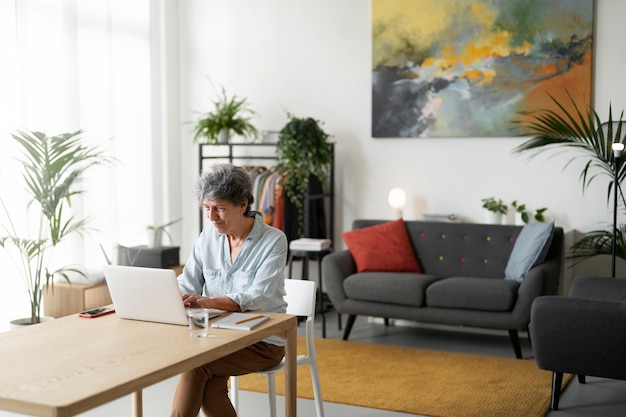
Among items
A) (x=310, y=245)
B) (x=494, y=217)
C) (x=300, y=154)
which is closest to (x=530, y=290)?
(x=494, y=217)

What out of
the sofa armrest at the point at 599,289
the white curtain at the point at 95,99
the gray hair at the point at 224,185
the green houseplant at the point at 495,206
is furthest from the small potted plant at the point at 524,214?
the gray hair at the point at 224,185

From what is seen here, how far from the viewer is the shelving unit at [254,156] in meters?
6.68

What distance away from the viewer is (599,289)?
4852 millimetres

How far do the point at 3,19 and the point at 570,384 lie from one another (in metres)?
4.34

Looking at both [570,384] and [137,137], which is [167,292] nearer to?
[570,384]

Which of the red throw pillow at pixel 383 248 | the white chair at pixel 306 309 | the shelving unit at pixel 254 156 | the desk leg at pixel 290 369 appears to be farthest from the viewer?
the shelving unit at pixel 254 156

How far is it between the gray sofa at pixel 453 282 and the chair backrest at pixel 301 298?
6.27 ft

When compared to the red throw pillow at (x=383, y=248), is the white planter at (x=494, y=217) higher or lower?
higher

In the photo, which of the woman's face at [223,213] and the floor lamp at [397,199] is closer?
the woman's face at [223,213]

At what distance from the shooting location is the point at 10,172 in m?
5.67

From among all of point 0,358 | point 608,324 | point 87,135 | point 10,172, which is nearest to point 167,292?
point 0,358

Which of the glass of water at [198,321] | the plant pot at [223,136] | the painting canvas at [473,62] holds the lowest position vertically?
the glass of water at [198,321]

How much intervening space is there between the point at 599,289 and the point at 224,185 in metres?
2.58

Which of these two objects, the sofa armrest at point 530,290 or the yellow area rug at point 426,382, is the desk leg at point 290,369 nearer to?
the yellow area rug at point 426,382
